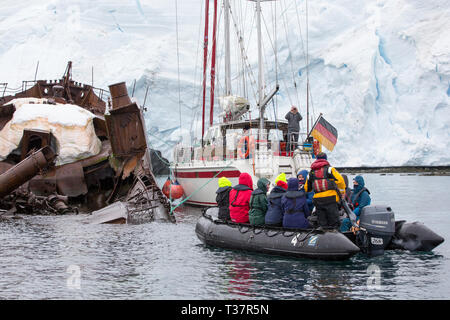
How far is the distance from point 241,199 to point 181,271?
243cm

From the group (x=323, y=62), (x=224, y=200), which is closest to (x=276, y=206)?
(x=224, y=200)

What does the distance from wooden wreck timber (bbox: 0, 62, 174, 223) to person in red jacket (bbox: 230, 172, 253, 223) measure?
524cm

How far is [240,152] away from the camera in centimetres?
1883

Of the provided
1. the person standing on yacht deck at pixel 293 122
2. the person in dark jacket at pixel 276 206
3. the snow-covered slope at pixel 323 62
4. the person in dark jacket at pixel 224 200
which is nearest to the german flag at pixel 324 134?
the person standing on yacht deck at pixel 293 122

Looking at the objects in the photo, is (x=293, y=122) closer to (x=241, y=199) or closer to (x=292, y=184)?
(x=241, y=199)

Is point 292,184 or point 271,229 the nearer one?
point 292,184

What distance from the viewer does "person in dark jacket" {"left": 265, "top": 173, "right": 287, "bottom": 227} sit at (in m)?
9.94

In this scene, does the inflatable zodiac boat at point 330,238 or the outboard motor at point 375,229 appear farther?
the outboard motor at point 375,229

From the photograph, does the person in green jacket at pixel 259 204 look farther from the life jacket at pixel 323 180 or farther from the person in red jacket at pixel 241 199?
the life jacket at pixel 323 180

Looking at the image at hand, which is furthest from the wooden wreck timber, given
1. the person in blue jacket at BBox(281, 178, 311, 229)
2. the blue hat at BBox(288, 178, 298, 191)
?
the blue hat at BBox(288, 178, 298, 191)

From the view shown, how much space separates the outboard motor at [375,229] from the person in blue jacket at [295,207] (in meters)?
1.06

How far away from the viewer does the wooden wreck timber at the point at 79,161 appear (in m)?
15.7

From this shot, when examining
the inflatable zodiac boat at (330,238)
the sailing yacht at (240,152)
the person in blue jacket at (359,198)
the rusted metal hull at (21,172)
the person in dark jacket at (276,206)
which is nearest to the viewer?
the inflatable zodiac boat at (330,238)

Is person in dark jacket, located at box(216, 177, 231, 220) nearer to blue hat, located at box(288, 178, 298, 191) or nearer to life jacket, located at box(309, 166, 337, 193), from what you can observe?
blue hat, located at box(288, 178, 298, 191)
